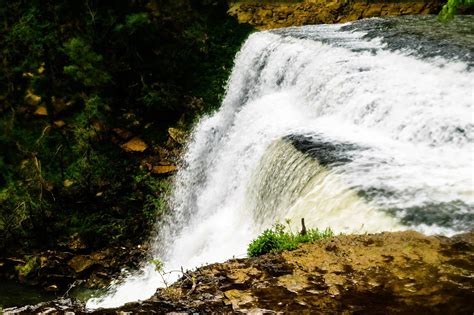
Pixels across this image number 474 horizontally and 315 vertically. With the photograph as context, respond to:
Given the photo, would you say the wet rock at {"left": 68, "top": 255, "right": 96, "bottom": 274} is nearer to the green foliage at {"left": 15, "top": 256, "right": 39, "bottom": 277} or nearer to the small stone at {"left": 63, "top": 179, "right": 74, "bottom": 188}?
the green foliage at {"left": 15, "top": 256, "right": 39, "bottom": 277}

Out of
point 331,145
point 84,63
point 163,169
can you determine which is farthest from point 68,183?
point 331,145

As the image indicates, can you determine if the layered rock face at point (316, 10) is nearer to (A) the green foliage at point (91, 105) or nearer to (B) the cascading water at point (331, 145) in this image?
(B) the cascading water at point (331, 145)

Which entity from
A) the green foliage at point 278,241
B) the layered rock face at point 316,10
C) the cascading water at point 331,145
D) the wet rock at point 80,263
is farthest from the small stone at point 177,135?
the green foliage at point 278,241

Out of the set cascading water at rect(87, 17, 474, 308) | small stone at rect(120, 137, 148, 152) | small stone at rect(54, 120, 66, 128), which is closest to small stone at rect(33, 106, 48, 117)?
small stone at rect(54, 120, 66, 128)

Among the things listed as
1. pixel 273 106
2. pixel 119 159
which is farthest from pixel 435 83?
pixel 119 159

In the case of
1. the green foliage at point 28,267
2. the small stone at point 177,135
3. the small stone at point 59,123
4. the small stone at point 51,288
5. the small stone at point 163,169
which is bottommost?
the small stone at point 51,288

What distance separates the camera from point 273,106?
12102mm

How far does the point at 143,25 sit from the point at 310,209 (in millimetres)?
11041

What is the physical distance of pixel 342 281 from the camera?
3.97 m

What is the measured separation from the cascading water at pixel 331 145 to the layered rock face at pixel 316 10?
2190 millimetres

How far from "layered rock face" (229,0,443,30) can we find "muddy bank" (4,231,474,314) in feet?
48.9

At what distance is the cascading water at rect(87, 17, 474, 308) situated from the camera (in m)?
5.61

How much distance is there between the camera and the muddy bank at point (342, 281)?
3584mm

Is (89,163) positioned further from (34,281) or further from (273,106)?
(273,106)
